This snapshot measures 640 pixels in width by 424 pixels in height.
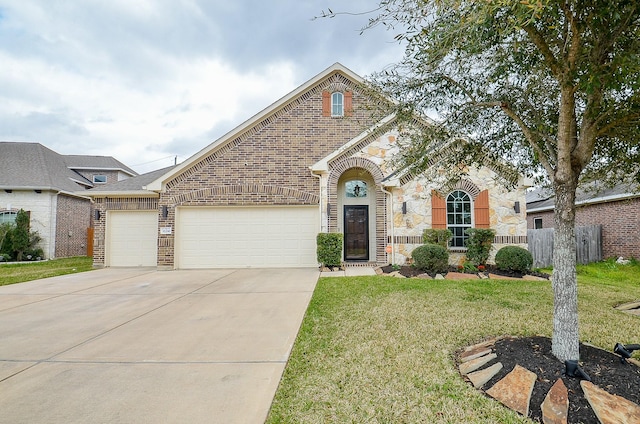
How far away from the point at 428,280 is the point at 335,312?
3932mm

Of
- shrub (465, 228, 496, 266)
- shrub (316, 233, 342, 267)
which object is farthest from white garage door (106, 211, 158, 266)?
shrub (465, 228, 496, 266)

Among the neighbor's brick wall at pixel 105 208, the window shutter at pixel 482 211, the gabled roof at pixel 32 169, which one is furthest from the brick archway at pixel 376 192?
the gabled roof at pixel 32 169

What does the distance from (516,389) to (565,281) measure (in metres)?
1.26

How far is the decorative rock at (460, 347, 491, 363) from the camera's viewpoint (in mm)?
3518

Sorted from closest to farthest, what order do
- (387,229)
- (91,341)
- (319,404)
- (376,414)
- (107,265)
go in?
1. (376,414)
2. (319,404)
3. (91,341)
4. (387,229)
5. (107,265)

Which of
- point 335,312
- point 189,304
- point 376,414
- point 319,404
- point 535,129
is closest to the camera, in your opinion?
point 376,414

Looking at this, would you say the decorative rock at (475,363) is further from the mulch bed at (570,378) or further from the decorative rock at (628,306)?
the decorative rock at (628,306)

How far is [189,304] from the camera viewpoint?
628cm

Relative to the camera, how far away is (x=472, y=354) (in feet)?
11.9

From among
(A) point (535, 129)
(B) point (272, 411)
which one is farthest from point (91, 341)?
(A) point (535, 129)

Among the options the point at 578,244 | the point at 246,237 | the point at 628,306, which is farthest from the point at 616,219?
the point at 246,237

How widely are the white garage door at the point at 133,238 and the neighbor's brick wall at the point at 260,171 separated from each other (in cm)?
145

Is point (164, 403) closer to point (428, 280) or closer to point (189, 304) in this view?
point (189, 304)

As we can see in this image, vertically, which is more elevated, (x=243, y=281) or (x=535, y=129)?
(x=535, y=129)
